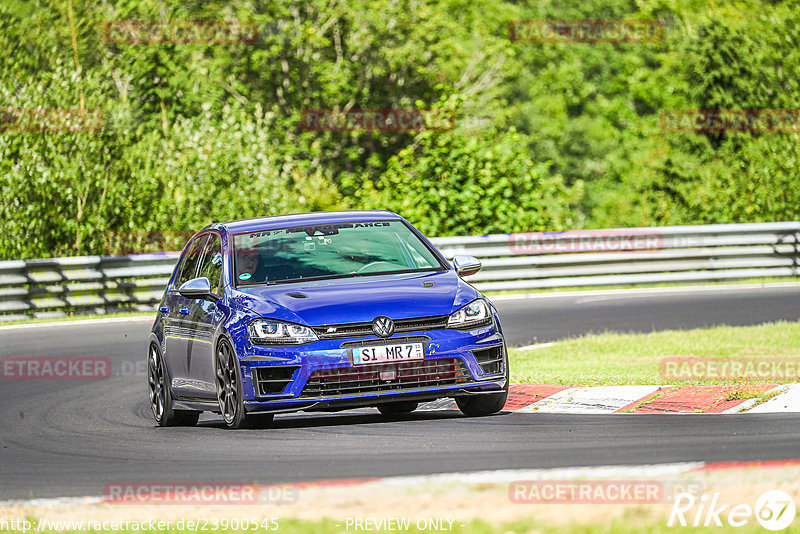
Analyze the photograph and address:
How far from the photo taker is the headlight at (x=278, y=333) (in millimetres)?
9461

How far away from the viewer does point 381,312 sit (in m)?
9.51

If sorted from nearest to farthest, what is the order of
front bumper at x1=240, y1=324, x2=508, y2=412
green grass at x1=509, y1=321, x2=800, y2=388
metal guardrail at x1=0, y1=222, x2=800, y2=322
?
front bumper at x1=240, y1=324, x2=508, y2=412 < green grass at x1=509, y1=321, x2=800, y2=388 < metal guardrail at x1=0, y1=222, x2=800, y2=322

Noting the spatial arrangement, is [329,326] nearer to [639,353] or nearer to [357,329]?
[357,329]

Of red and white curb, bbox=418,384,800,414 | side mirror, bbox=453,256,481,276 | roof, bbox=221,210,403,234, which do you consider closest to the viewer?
red and white curb, bbox=418,384,800,414

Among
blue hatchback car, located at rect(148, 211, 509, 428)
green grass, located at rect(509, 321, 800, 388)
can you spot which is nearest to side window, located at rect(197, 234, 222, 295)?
blue hatchback car, located at rect(148, 211, 509, 428)

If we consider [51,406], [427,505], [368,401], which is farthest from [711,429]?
[51,406]

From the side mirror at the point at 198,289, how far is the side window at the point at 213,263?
2.9 inches

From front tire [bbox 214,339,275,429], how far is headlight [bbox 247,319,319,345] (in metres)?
0.26

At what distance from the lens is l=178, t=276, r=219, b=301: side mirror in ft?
34.3

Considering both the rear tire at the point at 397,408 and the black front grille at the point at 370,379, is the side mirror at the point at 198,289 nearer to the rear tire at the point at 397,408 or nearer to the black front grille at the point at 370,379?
the black front grille at the point at 370,379

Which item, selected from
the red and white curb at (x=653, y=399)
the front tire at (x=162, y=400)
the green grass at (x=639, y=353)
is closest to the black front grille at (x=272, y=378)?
the front tire at (x=162, y=400)

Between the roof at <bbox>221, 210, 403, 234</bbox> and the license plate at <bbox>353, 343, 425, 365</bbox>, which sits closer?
the license plate at <bbox>353, 343, 425, 365</bbox>

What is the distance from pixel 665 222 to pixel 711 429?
2506 centimetres

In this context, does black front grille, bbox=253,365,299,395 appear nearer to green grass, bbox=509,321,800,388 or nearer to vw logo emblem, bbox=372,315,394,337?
vw logo emblem, bbox=372,315,394,337
